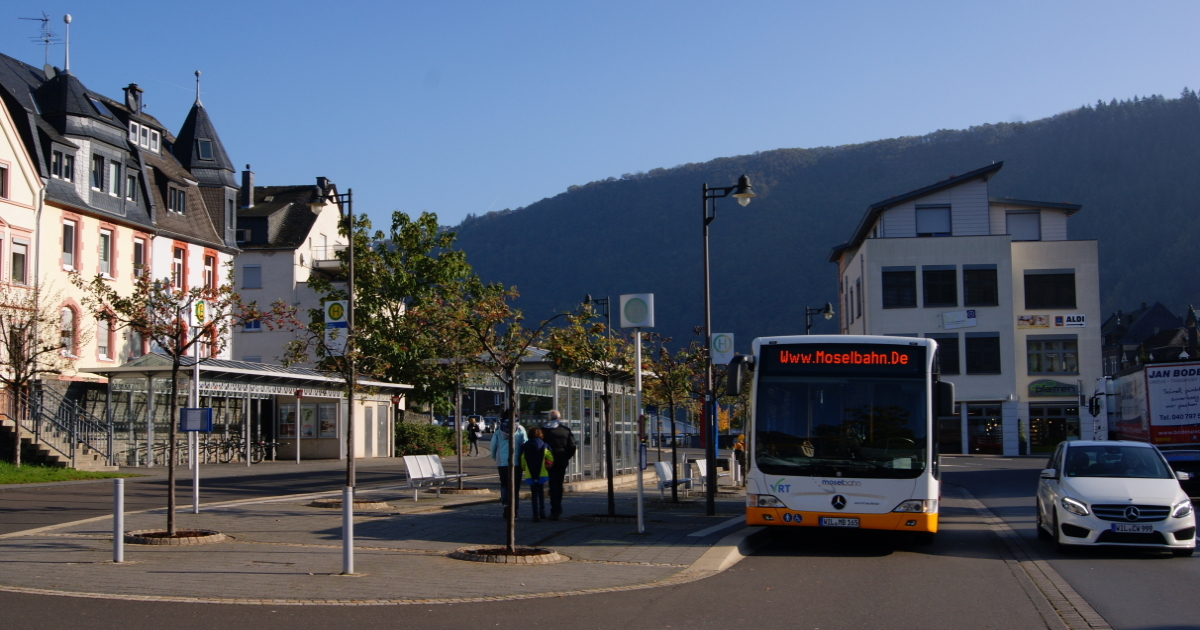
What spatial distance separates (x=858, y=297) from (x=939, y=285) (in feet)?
20.6

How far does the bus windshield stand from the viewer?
1450cm

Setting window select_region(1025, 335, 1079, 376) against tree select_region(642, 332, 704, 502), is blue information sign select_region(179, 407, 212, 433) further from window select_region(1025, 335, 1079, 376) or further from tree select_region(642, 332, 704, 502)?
window select_region(1025, 335, 1079, 376)

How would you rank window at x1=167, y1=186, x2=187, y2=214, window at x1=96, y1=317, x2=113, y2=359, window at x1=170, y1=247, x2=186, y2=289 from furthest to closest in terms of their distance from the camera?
window at x1=167, y1=186, x2=187, y2=214 → window at x1=170, y1=247, x2=186, y2=289 → window at x1=96, y1=317, x2=113, y2=359

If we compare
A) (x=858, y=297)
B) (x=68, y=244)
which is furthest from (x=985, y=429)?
(x=68, y=244)

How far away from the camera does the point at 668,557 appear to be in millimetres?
13672

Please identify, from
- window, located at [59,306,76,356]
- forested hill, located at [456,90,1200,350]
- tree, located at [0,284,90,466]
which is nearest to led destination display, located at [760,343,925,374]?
tree, located at [0,284,90,466]

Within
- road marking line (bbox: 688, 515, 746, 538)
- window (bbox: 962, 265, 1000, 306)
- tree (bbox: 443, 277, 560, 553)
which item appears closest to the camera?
tree (bbox: 443, 277, 560, 553)

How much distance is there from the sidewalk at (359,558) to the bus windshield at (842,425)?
1.49m

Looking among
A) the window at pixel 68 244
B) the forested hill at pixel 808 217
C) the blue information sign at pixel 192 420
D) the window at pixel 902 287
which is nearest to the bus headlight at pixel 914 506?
the blue information sign at pixel 192 420

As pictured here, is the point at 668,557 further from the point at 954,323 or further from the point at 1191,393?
the point at 954,323

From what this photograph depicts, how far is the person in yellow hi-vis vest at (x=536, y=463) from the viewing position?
17812 millimetres

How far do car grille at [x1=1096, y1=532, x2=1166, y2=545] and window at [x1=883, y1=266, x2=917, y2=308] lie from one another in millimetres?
50211

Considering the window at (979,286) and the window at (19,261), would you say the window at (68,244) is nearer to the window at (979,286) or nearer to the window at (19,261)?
the window at (19,261)

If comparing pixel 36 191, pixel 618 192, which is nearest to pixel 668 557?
pixel 36 191
